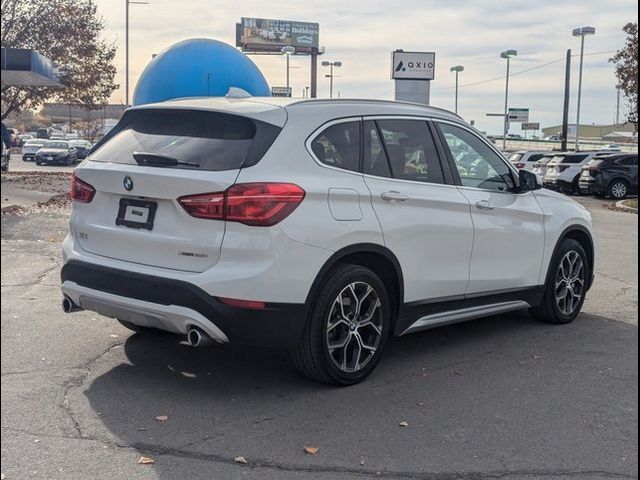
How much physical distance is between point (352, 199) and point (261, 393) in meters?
1.34

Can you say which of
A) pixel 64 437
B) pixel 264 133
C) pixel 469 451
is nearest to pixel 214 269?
pixel 264 133

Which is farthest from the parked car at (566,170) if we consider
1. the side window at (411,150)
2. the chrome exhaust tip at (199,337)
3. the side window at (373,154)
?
the chrome exhaust tip at (199,337)

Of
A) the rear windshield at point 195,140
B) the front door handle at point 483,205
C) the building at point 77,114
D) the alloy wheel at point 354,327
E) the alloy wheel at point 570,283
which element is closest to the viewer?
the rear windshield at point 195,140

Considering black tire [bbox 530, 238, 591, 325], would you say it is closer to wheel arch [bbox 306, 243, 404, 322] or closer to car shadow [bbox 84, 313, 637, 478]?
car shadow [bbox 84, 313, 637, 478]

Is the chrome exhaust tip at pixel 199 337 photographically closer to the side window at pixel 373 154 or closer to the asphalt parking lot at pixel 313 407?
the asphalt parking lot at pixel 313 407

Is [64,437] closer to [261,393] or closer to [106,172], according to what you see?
[261,393]

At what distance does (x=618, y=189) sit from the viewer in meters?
26.9

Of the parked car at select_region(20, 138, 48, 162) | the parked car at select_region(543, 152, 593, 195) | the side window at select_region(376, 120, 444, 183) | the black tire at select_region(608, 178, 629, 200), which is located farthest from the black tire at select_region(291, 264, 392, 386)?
the parked car at select_region(20, 138, 48, 162)

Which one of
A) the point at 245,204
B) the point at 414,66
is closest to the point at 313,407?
the point at 245,204

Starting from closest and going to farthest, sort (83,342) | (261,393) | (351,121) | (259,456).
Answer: (259,456)
(261,393)
(351,121)
(83,342)

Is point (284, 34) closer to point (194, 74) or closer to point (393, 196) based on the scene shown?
point (194, 74)

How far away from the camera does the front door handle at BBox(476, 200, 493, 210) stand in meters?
5.84

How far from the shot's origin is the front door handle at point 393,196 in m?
5.09

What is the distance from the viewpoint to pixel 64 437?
3988 mm
